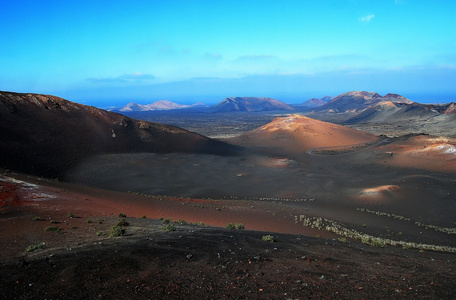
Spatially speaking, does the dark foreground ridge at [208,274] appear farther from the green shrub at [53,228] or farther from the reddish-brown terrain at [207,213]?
the green shrub at [53,228]

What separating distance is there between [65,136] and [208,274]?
36.7 m

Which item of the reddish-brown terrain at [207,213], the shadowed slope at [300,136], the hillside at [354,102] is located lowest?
the reddish-brown terrain at [207,213]

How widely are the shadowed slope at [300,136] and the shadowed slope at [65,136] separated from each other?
50.5 feet

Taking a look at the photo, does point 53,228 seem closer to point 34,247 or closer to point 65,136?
point 34,247

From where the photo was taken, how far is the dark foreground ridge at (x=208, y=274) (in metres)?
5.78

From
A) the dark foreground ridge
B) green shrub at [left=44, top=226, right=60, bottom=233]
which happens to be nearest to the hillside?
the dark foreground ridge

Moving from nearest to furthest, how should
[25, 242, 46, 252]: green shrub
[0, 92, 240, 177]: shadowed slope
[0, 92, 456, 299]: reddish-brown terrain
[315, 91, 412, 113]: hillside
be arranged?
[0, 92, 456, 299]: reddish-brown terrain
[25, 242, 46, 252]: green shrub
[0, 92, 240, 177]: shadowed slope
[315, 91, 412, 113]: hillside

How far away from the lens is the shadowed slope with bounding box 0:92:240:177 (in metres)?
31.2

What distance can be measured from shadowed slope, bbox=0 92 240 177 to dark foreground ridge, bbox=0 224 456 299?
26668 millimetres

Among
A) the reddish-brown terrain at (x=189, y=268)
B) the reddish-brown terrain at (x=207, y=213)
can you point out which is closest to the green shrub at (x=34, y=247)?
the reddish-brown terrain at (x=207, y=213)

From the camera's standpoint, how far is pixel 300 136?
65.8 m

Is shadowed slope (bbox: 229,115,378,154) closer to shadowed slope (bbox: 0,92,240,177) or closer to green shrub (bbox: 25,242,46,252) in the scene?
shadowed slope (bbox: 0,92,240,177)

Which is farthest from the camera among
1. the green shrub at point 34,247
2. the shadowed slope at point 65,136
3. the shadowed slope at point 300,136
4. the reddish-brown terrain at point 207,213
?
the shadowed slope at point 300,136

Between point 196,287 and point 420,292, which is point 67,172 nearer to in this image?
point 196,287
